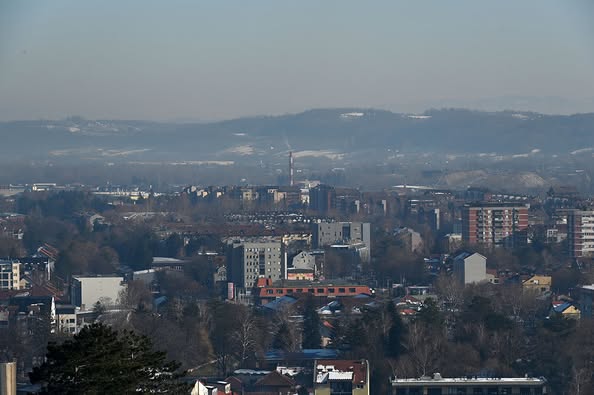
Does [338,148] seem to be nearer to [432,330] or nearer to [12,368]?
[432,330]

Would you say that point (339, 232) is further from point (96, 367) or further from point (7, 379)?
point (96, 367)

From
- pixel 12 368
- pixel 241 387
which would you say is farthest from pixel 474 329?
pixel 12 368

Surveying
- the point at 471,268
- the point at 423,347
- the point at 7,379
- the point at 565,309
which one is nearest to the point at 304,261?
the point at 471,268

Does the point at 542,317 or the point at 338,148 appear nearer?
the point at 542,317

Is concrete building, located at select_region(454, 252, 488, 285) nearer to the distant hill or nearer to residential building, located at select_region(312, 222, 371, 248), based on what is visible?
residential building, located at select_region(312, 222, 371, 248)

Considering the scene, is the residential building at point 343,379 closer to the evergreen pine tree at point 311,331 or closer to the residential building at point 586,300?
the evergreen pine tree at point 311,331

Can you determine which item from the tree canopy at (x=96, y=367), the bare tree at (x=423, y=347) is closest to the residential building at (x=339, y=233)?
the bare tree at (x=423, y=347)
